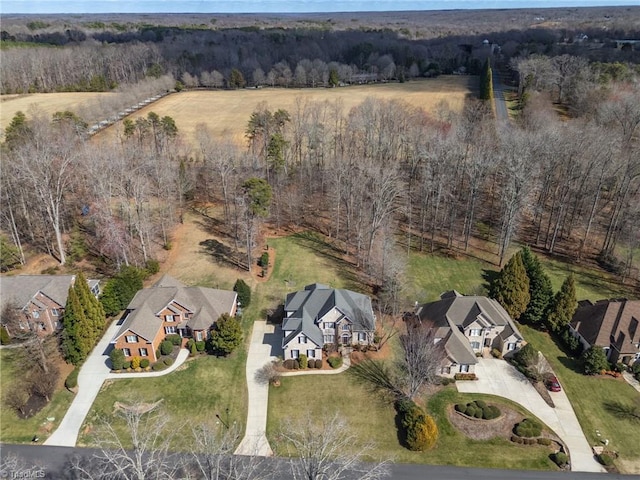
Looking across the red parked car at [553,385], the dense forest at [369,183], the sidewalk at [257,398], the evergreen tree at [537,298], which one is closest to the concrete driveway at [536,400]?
the red parked car at [553,385]

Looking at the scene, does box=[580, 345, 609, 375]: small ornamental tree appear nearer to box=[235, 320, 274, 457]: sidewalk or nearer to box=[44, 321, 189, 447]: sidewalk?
box=[235, 320, 274, 457]: sidewalk

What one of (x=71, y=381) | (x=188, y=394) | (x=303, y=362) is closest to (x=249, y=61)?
(x=303, y=362)

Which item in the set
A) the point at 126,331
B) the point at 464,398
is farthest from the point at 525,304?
the point at 126,331

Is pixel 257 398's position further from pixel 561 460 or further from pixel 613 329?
pixel 613 329

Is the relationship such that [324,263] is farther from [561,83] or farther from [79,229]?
[561,83]

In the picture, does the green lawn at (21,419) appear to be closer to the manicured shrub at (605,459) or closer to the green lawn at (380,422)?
the green lawn at (380,422)

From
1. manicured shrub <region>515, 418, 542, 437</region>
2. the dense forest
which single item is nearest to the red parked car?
manicured shrub <region>515, 418, 542, 437</region>
